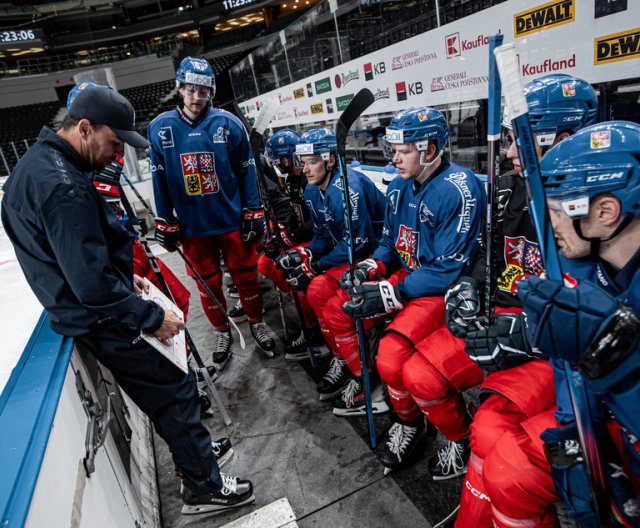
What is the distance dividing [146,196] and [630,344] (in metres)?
7.88

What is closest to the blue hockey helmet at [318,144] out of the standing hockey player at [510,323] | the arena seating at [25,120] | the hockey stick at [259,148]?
the hockey stick at [259,148]

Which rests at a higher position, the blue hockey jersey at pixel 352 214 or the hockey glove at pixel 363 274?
the blue hockey jersey at pixel 352 214

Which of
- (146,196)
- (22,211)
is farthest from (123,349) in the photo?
(146,196)

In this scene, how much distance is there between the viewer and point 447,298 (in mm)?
1527

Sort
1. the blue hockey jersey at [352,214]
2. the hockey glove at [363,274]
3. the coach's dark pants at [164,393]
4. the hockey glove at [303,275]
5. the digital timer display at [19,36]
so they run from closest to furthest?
the coach's dark pants at [164,393]
the hockey glove at [363,274]
the blue hockey jersey at [352,214]
the hockey glove at [303,275]
the digital timer display at [19,36]

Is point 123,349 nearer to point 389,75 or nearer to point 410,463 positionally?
point 410,463

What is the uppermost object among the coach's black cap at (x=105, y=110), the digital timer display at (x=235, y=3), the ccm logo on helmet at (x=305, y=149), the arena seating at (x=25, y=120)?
the digital timer display at (x=235, y=3)

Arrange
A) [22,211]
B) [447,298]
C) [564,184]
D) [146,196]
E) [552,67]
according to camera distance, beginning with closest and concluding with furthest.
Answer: [564,184]
[22,211]
[447,298]
[552,67]
[146,196]

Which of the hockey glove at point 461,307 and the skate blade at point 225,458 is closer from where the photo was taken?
the hockey glove at point 461,307

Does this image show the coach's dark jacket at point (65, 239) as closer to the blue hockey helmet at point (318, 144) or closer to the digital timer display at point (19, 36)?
the blue hockey helmet at point (318, 144)

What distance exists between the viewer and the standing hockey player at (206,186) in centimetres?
261

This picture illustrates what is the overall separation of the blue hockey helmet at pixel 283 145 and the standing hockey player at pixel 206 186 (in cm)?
40

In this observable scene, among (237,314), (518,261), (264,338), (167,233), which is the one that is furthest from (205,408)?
(518,261)

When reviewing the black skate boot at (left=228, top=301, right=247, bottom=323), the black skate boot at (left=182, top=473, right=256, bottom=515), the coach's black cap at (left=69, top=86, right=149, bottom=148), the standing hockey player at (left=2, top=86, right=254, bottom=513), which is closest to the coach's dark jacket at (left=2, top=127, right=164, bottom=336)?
the standing hockey player at (left=2, top=86, right=254, bottom=513)
